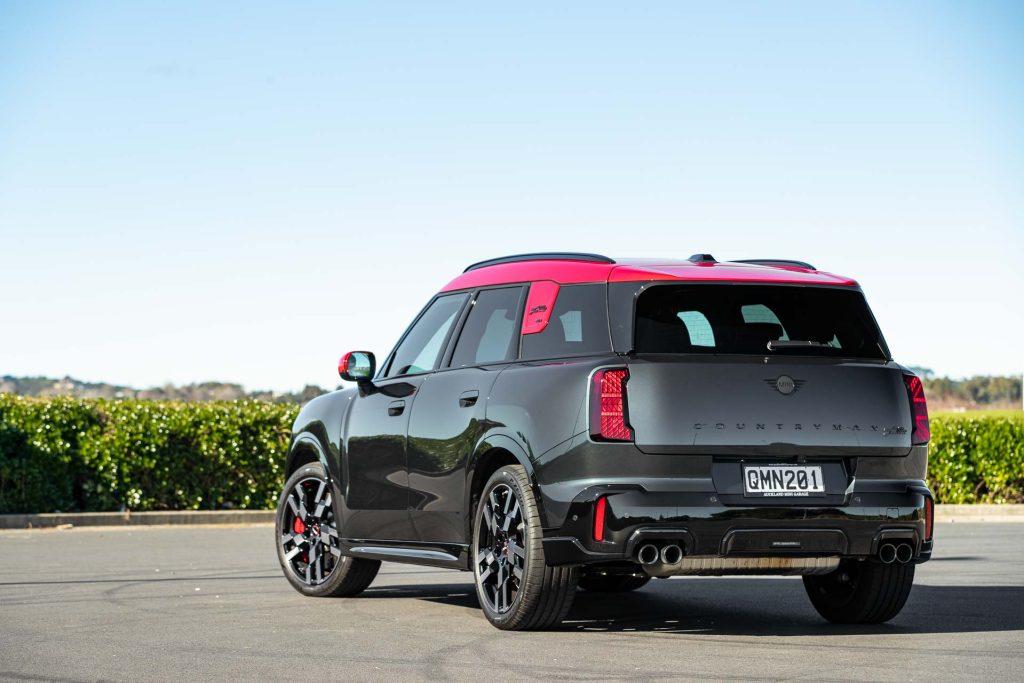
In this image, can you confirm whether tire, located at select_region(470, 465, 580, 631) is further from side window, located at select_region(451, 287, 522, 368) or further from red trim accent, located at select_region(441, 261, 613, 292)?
red trim accent, located at select_region(441, 261, 613, 292)

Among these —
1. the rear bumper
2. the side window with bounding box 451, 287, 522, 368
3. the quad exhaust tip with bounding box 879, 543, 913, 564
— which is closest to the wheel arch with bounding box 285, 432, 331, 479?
the side window with bounding box 451, 287, 522, 368

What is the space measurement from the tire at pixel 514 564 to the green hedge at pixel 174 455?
41.6 feet

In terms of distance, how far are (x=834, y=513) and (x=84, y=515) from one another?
544 inches

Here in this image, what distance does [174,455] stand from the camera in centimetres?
2070

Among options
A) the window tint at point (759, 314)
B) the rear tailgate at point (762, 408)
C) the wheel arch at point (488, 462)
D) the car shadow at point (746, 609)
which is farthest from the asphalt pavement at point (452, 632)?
the window tint at point (759, 314)

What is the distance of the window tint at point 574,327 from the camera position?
7926 mm

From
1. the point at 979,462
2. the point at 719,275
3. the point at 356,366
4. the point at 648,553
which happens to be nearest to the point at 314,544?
the point at 356,366

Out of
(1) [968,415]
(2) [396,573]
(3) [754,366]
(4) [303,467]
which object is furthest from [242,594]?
(1) [968,415]

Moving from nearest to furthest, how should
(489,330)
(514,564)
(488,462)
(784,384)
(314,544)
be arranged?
1. (784,384)
2. (514,564)
3. (488,462)
4. (489,330)
5. (314,544)

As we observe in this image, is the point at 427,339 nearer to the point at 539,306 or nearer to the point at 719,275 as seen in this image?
the point at 539,306

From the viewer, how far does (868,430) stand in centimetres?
779

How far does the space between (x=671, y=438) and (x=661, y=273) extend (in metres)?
0.92

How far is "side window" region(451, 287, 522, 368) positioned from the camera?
28.5 feet

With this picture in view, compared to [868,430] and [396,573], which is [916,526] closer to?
[868,430]
